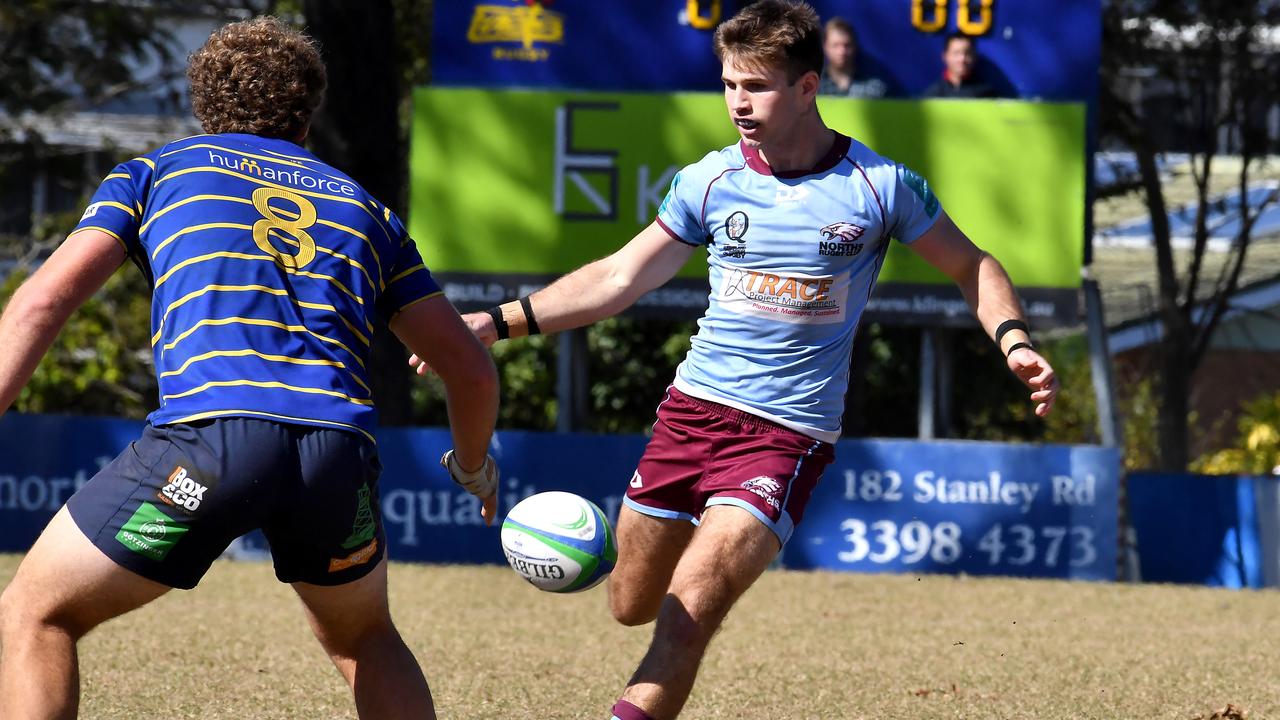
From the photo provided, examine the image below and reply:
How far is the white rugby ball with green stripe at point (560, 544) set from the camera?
4.70 m

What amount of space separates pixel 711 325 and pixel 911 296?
307 inches

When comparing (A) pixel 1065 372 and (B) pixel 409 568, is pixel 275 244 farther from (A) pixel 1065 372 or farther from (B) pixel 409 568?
(A) pixel 1065 372

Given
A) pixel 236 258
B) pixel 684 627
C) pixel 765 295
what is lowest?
pixel 684 627

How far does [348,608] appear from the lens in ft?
12.5

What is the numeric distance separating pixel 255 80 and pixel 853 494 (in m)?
8.45

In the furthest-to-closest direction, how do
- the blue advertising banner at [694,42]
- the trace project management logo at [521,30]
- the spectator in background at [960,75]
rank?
the trace project management logo at [521,30] → the blue advertising banner at [694,42] → the spectator in background at [960,75]

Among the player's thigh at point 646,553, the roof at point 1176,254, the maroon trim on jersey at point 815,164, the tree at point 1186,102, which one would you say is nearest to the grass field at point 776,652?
→ the player's thigh at point 646,553

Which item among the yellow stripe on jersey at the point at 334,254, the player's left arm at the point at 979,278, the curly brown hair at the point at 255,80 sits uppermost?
the curly brown hair at the point at 255,80

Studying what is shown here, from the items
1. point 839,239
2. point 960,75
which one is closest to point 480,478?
point 839,239

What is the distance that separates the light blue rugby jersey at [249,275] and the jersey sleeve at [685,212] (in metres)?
1.45

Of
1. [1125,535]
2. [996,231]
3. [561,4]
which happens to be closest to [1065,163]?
[996,231]

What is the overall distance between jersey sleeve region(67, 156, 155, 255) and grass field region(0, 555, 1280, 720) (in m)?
2.69

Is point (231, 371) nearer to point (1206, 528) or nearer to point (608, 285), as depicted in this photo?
point (608, 285)

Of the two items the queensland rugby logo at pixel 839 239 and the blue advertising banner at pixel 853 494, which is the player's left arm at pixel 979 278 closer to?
the queensland rugby logo at pixel 839 239
